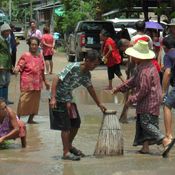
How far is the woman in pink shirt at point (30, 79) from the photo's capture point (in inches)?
420

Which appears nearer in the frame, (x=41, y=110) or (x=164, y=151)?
(x=164, y=151)

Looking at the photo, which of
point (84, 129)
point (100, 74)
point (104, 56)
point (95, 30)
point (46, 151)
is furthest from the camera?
point (95, 30)

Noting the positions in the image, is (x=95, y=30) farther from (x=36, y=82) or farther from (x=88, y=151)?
(x=88, y=151)

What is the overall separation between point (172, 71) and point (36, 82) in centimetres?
290

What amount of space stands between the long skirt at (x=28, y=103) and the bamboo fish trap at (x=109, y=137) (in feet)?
10.2

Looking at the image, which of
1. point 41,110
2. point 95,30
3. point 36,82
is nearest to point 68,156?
point 36,82

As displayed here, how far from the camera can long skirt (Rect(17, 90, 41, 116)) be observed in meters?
10.8

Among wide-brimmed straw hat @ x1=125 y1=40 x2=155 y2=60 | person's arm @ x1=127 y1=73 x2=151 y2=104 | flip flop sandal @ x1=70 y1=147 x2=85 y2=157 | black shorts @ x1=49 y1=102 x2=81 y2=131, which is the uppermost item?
wide-brimmed straw hat @ x1=125 y1=40 x2=155 y2=60

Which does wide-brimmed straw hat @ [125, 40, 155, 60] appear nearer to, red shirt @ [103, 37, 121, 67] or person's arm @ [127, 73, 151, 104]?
person's arm @ [127, 73, 151, 104]

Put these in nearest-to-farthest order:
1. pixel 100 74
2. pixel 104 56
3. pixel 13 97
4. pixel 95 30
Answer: pixel 13 97, pixel 104 56, pixel 100 74, pixel 95 30

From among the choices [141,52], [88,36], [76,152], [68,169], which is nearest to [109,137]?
[76,152]

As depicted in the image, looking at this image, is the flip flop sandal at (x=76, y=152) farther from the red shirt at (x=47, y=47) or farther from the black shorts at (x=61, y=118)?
the red shirt at (x=47, y=47)

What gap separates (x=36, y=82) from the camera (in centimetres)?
1082

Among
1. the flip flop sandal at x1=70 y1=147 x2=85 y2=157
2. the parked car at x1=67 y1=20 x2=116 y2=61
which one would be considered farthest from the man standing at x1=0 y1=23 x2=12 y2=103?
the parked car at x1=67 y1=20 x2=116 y2=61
